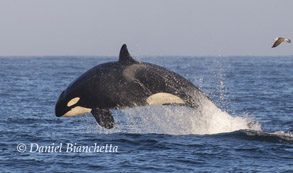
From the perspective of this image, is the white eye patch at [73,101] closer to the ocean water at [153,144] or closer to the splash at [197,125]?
the ocean water at [153,144]

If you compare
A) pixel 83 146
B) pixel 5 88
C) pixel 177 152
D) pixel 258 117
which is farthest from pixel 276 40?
pixel 5 88

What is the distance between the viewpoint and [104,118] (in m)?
15.3

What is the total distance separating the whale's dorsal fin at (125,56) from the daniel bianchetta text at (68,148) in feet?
8.50

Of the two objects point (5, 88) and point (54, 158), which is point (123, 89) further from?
point (5, 88)

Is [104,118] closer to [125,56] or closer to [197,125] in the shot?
[125,56]

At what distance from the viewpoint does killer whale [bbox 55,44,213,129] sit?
1527 centimetres

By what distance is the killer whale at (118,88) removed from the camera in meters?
15.3

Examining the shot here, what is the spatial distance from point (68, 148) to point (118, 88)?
2.53 meters

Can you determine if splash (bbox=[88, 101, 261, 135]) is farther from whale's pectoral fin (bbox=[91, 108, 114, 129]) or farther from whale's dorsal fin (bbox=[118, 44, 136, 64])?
whale's dorsal fin (bbox=[118, 44, 136, 64])

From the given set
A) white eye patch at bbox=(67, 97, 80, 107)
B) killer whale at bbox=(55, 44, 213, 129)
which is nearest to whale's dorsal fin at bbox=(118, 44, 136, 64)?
killer whale at bbox=(55, 44, 213, 129)

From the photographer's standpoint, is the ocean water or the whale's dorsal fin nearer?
the ocean water
